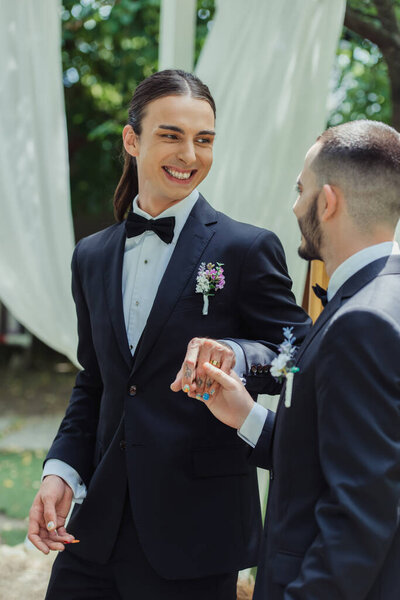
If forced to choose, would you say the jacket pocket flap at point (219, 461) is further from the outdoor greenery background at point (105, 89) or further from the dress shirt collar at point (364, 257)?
the outdoor greenery background at point (105, 89)

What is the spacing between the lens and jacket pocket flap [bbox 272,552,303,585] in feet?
3.92

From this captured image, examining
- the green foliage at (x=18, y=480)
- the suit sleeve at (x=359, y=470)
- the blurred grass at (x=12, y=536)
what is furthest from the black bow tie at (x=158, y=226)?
the green foliage at (x=18, y=480)

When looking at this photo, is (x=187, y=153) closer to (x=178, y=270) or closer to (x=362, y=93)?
(x=178, y=270)

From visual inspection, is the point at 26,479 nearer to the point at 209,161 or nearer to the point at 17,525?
the point at 17,525

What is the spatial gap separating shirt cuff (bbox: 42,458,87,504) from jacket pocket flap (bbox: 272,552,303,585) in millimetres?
760

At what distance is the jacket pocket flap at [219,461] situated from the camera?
1.70 m

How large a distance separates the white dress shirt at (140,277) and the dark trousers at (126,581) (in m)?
0.17

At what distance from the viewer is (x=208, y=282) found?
1705 mm

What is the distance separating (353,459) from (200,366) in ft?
1.44

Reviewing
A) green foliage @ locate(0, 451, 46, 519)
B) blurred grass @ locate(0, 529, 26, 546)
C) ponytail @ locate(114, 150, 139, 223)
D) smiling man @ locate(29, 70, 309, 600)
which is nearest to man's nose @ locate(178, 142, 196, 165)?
smiling man @ locate(29, 70, 309, 600)

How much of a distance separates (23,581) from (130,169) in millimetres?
2229

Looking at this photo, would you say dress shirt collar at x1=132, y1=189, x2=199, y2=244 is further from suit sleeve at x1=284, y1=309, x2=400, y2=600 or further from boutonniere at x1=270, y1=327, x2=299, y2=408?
suit sleeve at x1=284, y1=309, x2=400, y2=600

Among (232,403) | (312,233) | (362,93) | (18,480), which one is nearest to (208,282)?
(232,403)

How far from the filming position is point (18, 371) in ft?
33.3
